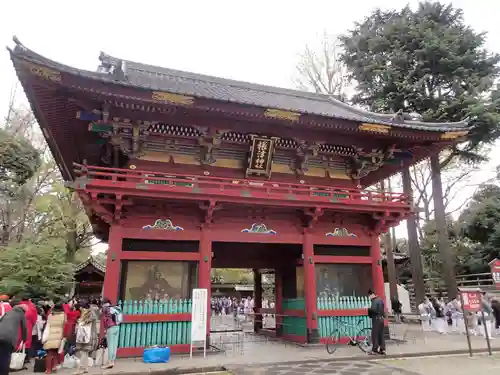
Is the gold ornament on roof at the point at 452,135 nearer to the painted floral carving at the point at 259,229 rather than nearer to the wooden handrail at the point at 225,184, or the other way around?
the wooden handrail at the point at 225,184

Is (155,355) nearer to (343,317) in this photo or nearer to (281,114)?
(343,317)

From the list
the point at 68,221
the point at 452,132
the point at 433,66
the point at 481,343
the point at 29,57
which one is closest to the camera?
the point at 29,57

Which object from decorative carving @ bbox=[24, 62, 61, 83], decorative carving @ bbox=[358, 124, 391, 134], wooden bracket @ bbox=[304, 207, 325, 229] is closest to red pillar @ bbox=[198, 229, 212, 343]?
wooden bracket @ bbox=[304, 207, 325, 229]

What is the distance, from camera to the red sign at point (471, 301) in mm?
9594

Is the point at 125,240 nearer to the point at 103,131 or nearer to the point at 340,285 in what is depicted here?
the point at 103,131

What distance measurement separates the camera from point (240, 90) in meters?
17.2

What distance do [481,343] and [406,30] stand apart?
720 inches

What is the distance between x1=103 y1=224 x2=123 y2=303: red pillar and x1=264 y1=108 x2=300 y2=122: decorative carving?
217 inches

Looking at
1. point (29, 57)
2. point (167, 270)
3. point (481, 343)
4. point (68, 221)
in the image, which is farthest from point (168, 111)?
point (68, 221)

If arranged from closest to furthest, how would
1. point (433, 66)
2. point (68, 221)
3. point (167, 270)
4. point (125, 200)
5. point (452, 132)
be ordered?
point (125, 200)
point (167, 270)
point (452, 132)
point (433, 66)
point (68, 221)

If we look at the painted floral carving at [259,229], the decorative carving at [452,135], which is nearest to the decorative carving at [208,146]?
the painted floral carving at [259,229]

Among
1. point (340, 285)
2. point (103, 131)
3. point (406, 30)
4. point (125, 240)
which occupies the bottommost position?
point (340, 285)

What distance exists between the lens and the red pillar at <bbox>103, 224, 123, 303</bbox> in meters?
9.98

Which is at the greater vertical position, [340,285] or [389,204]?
[389,204]
